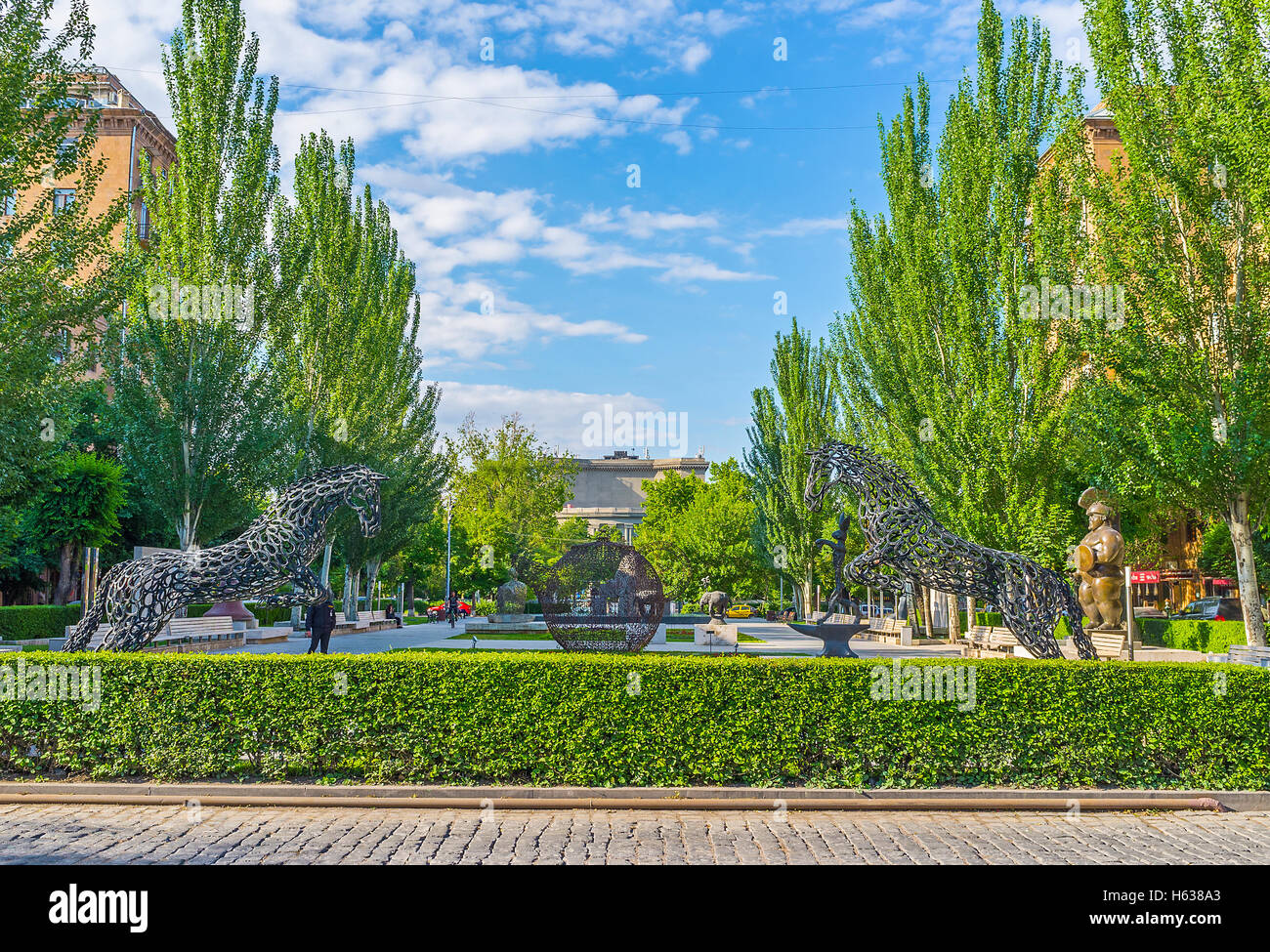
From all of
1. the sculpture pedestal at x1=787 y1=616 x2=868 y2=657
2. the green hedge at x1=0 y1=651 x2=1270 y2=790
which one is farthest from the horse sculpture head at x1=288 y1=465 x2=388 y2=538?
the sculpture pedestal at x1=787 y1=616 x2=868 y2=657

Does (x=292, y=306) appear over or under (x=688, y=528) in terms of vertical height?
over

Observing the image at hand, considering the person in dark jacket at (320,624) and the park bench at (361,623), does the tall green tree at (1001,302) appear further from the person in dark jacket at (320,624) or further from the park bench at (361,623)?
the park bench at (361,623)

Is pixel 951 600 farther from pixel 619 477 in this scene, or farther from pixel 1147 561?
pixel 619 477

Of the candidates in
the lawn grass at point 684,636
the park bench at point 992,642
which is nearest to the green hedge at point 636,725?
the park bench at point 992,642

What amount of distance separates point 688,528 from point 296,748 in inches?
1578

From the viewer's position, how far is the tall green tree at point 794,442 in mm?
39938

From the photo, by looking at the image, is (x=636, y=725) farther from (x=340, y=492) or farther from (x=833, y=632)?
(x=340, y=492)

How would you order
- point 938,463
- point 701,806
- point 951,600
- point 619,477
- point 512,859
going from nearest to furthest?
point 512,859 < point 701,806 < point 938,463 < point 951,600 < point 619,477

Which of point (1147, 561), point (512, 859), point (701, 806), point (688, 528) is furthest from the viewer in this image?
point (688, 528)

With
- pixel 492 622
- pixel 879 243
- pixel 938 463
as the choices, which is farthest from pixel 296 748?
pixel 492 622

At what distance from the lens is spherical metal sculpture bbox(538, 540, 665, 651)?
619 inches

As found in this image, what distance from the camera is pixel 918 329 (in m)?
22.0

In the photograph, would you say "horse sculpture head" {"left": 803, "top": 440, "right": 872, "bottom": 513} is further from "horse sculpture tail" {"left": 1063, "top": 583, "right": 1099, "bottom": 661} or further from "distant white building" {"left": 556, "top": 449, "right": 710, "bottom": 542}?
"distant white building" {"left": 556, "top": 449, "right": 710, "bottom": 542}

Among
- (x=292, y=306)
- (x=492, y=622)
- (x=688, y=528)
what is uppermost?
(x=292, y=306)
